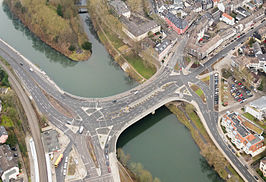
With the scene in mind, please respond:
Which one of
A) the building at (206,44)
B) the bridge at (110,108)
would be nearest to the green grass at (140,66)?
the bridge at (110,108)

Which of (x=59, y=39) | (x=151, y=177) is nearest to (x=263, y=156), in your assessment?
(x=151, y=177)

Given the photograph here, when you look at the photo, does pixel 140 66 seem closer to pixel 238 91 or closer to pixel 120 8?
pixel 120 8

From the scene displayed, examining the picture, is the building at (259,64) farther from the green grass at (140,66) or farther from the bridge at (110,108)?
the green grass at (140,66)

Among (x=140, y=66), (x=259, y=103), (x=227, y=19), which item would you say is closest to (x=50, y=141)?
(x=140, y=66)

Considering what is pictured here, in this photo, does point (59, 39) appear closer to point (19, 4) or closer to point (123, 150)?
point (19, 4)

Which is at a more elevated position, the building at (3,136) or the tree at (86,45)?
the tree at (86,45)

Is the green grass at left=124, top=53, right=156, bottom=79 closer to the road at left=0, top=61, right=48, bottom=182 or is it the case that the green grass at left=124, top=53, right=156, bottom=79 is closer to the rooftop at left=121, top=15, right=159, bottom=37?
the rooftop at left=121, top=15, right=159, bottom=37
